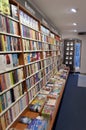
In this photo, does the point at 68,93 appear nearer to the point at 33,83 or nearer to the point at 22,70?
the point at 33,83

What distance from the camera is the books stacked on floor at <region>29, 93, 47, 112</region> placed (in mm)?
2248

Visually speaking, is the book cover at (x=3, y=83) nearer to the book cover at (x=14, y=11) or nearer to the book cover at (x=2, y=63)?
the book cover at (x=2, y=63)

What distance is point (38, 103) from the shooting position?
243 cm

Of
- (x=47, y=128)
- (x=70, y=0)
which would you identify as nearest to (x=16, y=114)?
(x=47, y=128)

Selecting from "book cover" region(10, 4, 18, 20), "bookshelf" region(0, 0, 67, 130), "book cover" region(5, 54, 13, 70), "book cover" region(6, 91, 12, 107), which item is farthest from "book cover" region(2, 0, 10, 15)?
"book cover" region(6, 91, 12, 107)

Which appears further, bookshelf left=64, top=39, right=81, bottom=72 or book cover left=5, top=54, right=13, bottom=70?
bookshelf left=64, top=39, right=81, bottom=72

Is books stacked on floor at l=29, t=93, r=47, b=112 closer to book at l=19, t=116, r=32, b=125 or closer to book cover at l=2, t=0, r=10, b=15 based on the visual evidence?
book at l=19, t=116, r=32, b=125

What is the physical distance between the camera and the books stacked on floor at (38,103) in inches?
88.5

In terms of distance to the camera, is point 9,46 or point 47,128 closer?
point 9,46

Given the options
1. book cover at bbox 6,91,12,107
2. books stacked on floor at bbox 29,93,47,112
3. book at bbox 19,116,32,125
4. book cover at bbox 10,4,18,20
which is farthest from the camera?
books stacked on floor at bbox 29,93,47,112

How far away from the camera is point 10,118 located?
163 cm

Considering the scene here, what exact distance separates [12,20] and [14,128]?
5.10 feet

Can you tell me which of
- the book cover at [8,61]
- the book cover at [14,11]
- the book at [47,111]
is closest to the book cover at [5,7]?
the book cover at [14,11]

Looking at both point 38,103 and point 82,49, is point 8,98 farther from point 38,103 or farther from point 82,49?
point 82,49
